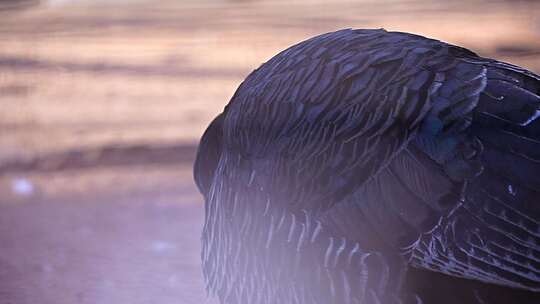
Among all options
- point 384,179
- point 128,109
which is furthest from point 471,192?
point 128,109

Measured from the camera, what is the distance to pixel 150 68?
17.4ft

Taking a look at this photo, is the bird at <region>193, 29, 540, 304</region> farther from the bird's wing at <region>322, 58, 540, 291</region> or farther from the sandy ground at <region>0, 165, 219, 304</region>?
the sandy ground at <region>0, 165, 219, 304</region>

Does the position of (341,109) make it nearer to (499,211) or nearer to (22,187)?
(499,211)

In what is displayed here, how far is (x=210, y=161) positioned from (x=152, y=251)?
0.75 m

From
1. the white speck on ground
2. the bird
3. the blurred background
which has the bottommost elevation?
the white speck on ground

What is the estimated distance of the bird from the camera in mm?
2084

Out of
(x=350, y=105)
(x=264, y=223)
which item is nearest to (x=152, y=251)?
(x=264, y=223)

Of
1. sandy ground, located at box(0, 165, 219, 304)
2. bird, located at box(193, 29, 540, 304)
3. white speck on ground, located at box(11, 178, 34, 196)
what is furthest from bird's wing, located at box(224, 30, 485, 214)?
white speck on ground, located at box(11, 178, 34, 196)

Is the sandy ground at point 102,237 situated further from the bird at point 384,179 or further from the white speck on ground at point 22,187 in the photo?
the bird at point 384,179

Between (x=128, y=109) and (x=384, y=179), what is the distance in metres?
2.98

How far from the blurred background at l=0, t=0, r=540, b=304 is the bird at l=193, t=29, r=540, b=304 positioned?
38.7 inches

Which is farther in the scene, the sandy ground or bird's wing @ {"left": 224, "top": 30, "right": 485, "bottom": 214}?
the sandy ground

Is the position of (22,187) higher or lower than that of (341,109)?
lower

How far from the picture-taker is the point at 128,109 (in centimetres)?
501
